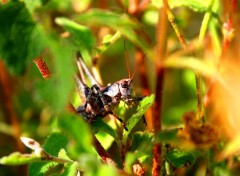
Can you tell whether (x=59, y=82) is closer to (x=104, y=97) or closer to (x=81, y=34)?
(x=81, y=34)

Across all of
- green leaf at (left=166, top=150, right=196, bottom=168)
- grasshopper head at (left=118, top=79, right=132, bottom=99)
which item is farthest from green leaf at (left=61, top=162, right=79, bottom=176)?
grasshopper head at (left=118, top=79, right=132, bottom=99)

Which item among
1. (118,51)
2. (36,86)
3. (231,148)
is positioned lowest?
(118,51)

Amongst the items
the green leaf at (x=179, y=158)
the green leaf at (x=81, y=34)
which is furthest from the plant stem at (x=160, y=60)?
the green leaf at (x=179, y=158)

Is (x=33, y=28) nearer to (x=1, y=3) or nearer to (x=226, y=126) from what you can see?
(x=1, y=3)

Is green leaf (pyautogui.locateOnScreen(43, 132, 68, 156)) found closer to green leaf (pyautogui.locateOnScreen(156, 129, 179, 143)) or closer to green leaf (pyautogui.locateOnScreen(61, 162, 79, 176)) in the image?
green leaf (pyautogui.locateOnScreen(61, 162, 79, 176))

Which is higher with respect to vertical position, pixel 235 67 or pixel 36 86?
pixel 36 86

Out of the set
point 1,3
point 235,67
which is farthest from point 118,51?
point 1,3
